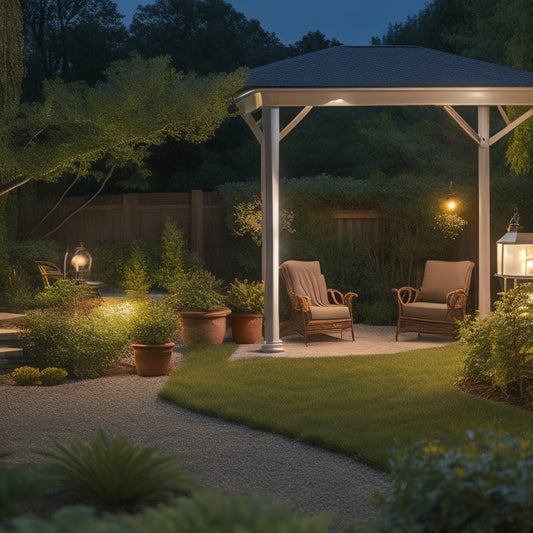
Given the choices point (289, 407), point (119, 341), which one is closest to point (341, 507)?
point (289, 407)

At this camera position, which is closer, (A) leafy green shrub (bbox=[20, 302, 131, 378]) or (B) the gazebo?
(A) leafy green shrub (bbox=[20, 302, 131, 378])

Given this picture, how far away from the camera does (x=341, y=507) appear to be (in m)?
4.19

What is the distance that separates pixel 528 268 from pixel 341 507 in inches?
183

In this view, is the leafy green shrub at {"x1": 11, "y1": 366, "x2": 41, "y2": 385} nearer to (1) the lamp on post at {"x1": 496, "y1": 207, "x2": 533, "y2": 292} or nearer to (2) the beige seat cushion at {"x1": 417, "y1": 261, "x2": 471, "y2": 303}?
(1) the lamp on post at {"x1": 496, "y1": 207, "x2": 533, "y2": 292}

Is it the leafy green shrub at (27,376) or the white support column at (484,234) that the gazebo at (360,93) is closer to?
the white support column at (484,234)

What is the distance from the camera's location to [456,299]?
32.9ft

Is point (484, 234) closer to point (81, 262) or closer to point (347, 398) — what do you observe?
point (347, 398)

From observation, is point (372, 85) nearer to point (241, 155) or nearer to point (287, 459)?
point (287, 459)

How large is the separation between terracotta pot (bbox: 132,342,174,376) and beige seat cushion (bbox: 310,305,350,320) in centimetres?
233

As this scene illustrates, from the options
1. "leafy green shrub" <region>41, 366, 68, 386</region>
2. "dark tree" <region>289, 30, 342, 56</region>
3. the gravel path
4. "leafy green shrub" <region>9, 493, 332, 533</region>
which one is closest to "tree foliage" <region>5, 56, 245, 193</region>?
"leafy green shrub" <region>41, 366, 68, 386</region>

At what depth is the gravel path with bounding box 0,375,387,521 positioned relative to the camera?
14.6ft

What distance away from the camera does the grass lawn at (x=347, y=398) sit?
219 inches

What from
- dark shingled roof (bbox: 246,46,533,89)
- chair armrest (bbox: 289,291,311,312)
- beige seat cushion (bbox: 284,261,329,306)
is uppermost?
dark shingled roof (bbox: 246,46,533,89)

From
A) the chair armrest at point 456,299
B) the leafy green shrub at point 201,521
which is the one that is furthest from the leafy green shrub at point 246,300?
the leafy green shrub at point 201,521
